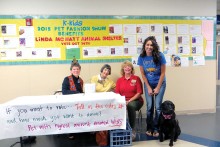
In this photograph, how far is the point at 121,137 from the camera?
287 centimetres

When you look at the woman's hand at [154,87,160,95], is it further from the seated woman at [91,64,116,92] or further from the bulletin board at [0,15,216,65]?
the bulletin board at [0,15,216,65]

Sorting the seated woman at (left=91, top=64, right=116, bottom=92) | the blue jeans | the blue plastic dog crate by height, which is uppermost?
the seated woman at (left=91, top=64, right=116, bottom=92)

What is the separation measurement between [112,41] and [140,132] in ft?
5.15

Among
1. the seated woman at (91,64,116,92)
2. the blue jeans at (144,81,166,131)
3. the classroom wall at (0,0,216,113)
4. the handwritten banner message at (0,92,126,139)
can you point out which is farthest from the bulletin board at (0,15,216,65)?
the handwritten banner message at (0,92,126,139)

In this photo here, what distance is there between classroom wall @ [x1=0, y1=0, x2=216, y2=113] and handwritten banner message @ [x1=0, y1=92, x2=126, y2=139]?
1167mm

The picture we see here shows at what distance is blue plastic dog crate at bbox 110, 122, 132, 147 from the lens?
284cm

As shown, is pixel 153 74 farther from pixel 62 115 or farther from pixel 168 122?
pixel 62 115

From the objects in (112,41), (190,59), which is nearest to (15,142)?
(112,41)

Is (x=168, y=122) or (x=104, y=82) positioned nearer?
(x=168, y=122)

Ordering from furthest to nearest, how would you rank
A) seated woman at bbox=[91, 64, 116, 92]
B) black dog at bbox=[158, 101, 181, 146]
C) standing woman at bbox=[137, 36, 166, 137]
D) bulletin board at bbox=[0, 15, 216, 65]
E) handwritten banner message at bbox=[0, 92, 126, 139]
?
bulletin board at bbox=[0, 15, 216, 65]
seated woman at bbox=[91, 64, 116, 92]
standing woman at bbox=[137, 36, 166, 137]
black dog at bbox=[158, 101, 181, 146]
handwritten banner message at bbox=[0, 92, 126, 139]

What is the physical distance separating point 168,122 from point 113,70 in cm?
144

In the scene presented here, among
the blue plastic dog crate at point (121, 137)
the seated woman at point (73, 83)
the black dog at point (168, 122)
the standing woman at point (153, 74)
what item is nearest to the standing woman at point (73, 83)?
the seated woman at point (73, 83)

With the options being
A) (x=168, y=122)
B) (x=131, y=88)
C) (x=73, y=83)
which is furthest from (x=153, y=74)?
(x=73, y=83)

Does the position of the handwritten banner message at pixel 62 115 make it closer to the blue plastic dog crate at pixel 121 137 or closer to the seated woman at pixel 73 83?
the blue plastic dog crate at pixel 121 137
